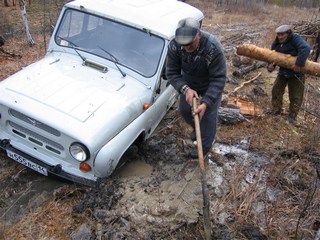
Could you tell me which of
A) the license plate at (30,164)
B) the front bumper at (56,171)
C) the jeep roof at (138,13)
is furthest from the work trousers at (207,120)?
the license plate at (30,164)

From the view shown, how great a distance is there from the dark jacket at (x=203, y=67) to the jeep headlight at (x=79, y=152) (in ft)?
4.16

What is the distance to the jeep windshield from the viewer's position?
4.67m

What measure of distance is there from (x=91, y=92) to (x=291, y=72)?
3.41m

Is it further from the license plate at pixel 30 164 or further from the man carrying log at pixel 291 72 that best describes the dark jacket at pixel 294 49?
the license plate at pixel 30 164

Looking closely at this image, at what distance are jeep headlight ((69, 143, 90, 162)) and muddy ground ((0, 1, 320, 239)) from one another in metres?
0.41

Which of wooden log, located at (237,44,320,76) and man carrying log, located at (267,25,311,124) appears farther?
wooden log, located at (237,44,320,76)

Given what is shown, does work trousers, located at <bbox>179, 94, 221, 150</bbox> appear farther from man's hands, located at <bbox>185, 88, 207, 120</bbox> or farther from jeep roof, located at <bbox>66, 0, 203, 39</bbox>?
jeep roof, located at <bbox>66, 0, 203, 39</bbox>

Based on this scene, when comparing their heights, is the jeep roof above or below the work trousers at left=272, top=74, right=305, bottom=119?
above

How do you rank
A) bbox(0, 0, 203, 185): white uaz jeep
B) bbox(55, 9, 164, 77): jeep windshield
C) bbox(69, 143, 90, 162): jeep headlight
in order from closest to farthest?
bbox(69, 143, 90, 162): jeep headlight
bbox(0, 0, 203, 185): white uaz jeep
bbox(55, 9, 164, 77): jeep windshield

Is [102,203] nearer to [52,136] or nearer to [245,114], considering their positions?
[52,136]

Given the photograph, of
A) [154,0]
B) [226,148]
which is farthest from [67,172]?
[154,0]

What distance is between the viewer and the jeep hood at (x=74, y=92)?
3.79 m

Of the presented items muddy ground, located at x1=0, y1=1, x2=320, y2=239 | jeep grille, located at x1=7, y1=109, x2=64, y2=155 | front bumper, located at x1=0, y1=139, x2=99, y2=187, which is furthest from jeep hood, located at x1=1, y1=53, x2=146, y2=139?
muddy ground, located at x1=0, y1=1, x2=320, y2=239

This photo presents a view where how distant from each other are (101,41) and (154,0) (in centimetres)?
138
